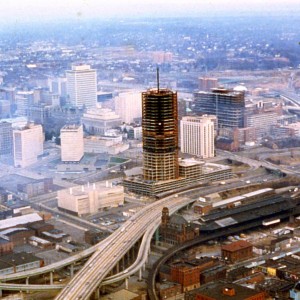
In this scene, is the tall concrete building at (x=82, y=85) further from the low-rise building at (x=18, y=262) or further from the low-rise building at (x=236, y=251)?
the low-rise building at (x=18, y=262)

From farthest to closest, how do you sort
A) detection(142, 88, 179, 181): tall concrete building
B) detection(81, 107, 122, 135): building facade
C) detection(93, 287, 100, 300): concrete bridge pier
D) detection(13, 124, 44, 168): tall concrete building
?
detection(81, 107, 122, 135): building facade < detection(13, 124, 44, 168): tall concrete building < detection(142, 88, 179, 181): tall concrete building < detection(93, 287, 100, 300): concrete bridge pier

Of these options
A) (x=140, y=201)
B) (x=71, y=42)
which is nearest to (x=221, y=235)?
(x=140, y=201)

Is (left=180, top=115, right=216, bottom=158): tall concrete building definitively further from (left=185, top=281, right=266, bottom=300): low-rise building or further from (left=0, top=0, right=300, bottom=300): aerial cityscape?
(left=185, top=281, right=266, bottom=300): low-rise building

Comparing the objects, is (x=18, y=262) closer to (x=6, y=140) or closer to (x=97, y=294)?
(x=97, y=294)

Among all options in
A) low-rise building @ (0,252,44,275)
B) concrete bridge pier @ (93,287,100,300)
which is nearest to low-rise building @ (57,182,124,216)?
low-rise building @ (0,252,44,275)

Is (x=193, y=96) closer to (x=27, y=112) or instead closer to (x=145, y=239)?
(x=27, y=112)

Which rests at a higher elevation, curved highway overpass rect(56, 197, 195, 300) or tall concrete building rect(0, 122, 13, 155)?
tall concrete building rect(0, 122, 13, 155)
